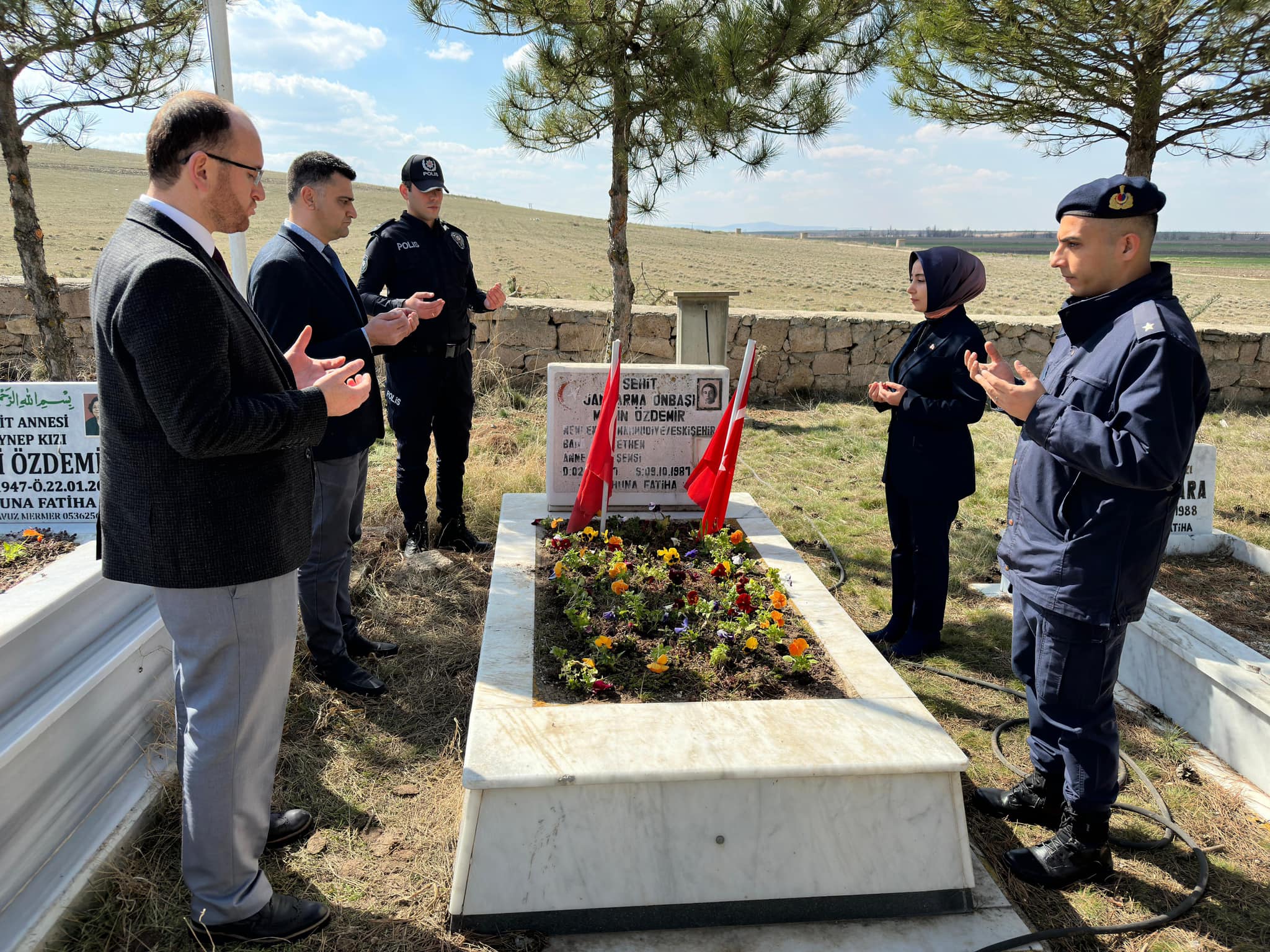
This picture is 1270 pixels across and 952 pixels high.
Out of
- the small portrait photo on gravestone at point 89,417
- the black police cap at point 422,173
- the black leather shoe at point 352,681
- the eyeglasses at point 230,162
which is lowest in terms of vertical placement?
the black leather shoe at point 352,681

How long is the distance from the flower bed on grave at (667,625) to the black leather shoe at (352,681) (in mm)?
796

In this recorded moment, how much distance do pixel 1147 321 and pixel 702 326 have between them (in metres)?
6.26

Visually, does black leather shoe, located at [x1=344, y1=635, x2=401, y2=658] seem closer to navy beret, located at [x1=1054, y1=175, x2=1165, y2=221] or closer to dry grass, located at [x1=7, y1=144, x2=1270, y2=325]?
navy beret, located at [x1=1054, y1=175, x2=1165, y2=221]

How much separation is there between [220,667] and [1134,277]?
2.74m

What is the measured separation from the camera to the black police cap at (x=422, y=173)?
462 cm

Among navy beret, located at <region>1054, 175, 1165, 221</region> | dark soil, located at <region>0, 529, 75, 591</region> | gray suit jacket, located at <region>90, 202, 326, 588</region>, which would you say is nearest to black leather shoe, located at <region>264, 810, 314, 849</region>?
gray suit jacket, located at <region>90, 202, 326, 588</region>

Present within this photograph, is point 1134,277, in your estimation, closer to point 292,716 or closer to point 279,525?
point 279,525

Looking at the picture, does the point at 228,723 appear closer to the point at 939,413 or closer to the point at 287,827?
the point at 287,827

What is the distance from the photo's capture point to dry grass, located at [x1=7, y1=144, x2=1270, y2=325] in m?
25.9

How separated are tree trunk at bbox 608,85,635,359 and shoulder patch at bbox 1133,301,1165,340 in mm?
5396

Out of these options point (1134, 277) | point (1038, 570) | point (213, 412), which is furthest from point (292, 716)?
point (1134, 277)

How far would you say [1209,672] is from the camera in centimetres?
341

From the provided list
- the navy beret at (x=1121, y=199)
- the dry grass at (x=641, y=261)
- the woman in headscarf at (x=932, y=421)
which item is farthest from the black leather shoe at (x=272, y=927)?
the dry grass at (x=641, y=261)

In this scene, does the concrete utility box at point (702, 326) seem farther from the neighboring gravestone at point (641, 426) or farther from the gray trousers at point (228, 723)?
the gray trousers at point (228, 723)
